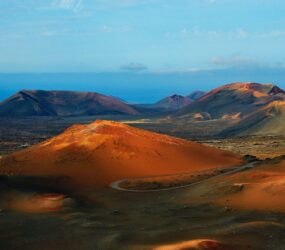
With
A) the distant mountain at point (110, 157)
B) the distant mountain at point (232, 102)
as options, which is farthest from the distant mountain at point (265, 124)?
the distant mountain at point (110, 157)

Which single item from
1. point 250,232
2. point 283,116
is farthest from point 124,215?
point 283,116

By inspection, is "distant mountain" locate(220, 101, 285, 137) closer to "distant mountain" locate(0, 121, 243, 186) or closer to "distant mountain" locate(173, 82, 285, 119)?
"distant mountain" locate(173, 82, 285, 119)

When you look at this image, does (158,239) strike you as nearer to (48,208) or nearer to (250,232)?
(250,232)

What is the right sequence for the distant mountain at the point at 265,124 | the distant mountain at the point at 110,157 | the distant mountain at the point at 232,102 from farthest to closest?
the distant mountain at the point at 232,102
the distant mountain at the point at 265,124
the distant mountain at the point at 110,157

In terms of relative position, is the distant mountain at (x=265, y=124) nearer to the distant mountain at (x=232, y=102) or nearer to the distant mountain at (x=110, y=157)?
the distant mountain at (x=232, y=102)

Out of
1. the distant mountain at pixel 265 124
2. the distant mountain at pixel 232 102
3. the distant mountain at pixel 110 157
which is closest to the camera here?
the distant mountain at pixel 110 157

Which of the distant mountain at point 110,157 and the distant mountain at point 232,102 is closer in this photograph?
the distant mountain at point 110,157
